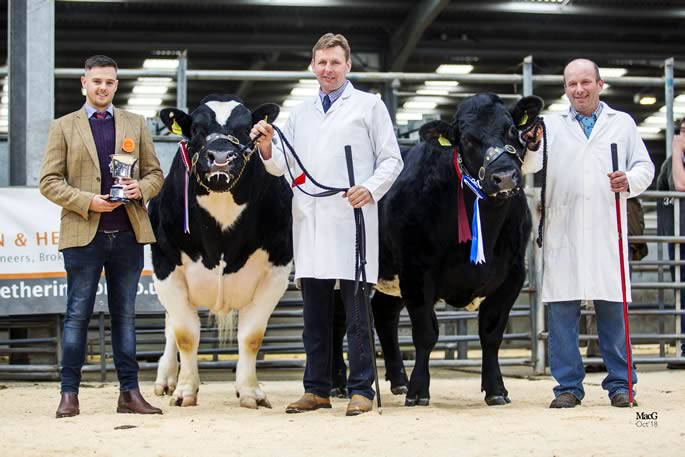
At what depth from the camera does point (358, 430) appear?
191 inches

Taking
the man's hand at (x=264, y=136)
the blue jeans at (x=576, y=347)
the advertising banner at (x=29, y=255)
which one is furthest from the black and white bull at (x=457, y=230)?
the advertising banner at (x=29, y=255)

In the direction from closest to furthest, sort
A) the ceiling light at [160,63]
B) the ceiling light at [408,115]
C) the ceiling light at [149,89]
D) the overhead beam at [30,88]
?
the overhead beam at [30,88], the ceiling light at [160,63], the ceiling light at [149,89], the ceiling light at [408,115]

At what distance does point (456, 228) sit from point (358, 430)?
1.68m

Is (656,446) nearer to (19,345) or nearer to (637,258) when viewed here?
(637,258)

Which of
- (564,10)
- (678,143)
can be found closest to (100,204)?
(678,143)

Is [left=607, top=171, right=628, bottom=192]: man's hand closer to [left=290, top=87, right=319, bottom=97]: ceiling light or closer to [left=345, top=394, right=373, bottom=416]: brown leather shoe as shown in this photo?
[left=345, top=394, right=373, bottom=416]: brown leather shoe

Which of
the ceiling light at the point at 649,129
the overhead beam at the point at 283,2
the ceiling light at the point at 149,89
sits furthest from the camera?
the ceiling light at the point at 649,129

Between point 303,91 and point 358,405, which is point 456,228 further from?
point 303,91

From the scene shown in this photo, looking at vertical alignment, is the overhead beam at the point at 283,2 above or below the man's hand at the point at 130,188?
above

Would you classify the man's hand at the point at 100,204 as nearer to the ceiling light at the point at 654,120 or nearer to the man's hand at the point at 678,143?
the man's hand at the point at 678,143

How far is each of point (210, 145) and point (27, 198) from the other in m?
2.83

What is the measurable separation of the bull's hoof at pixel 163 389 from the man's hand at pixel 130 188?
1992mm

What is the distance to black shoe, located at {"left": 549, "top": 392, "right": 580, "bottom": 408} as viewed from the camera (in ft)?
19.1

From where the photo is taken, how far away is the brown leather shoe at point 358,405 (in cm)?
540
